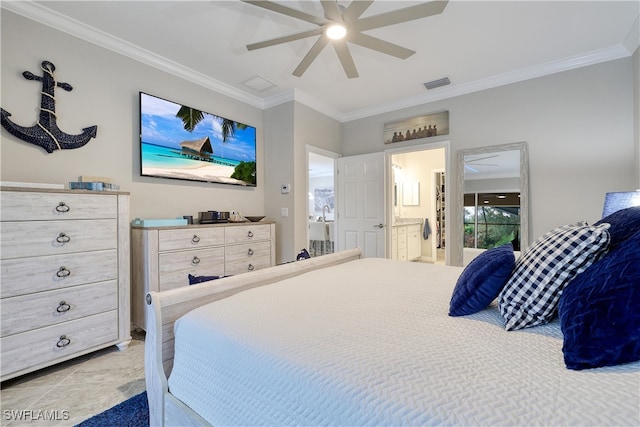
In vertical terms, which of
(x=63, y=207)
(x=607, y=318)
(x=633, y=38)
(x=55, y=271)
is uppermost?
(x=633, y=38)

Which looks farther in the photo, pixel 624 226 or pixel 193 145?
pixel 193 145

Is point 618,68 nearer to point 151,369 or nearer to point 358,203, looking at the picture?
point 358,203

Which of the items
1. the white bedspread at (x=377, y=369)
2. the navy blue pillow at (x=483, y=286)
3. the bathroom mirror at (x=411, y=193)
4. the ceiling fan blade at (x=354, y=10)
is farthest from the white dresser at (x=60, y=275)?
the bathroom mirror at (x=411, y=193)

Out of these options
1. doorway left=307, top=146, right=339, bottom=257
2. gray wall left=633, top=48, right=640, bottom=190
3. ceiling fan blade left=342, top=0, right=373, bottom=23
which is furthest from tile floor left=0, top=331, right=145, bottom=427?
gray wall left=633, top=48, right=640, bottom=190

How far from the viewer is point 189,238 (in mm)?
2590

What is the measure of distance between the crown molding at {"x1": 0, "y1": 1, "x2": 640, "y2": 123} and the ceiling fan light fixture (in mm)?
1596

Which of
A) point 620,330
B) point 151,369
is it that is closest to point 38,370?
point 151,369

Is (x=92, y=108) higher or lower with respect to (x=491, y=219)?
higher

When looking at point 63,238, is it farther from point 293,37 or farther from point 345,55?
point 345,55

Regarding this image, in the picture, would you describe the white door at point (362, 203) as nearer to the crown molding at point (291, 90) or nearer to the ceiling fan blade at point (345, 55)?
the crown molding at point (291, 90)

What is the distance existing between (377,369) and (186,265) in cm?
230

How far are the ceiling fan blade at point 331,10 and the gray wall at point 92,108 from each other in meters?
1.98

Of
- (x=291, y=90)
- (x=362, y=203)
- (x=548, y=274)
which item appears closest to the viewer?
(x=548, y=274)

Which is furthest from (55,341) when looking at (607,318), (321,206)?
(321,206)
